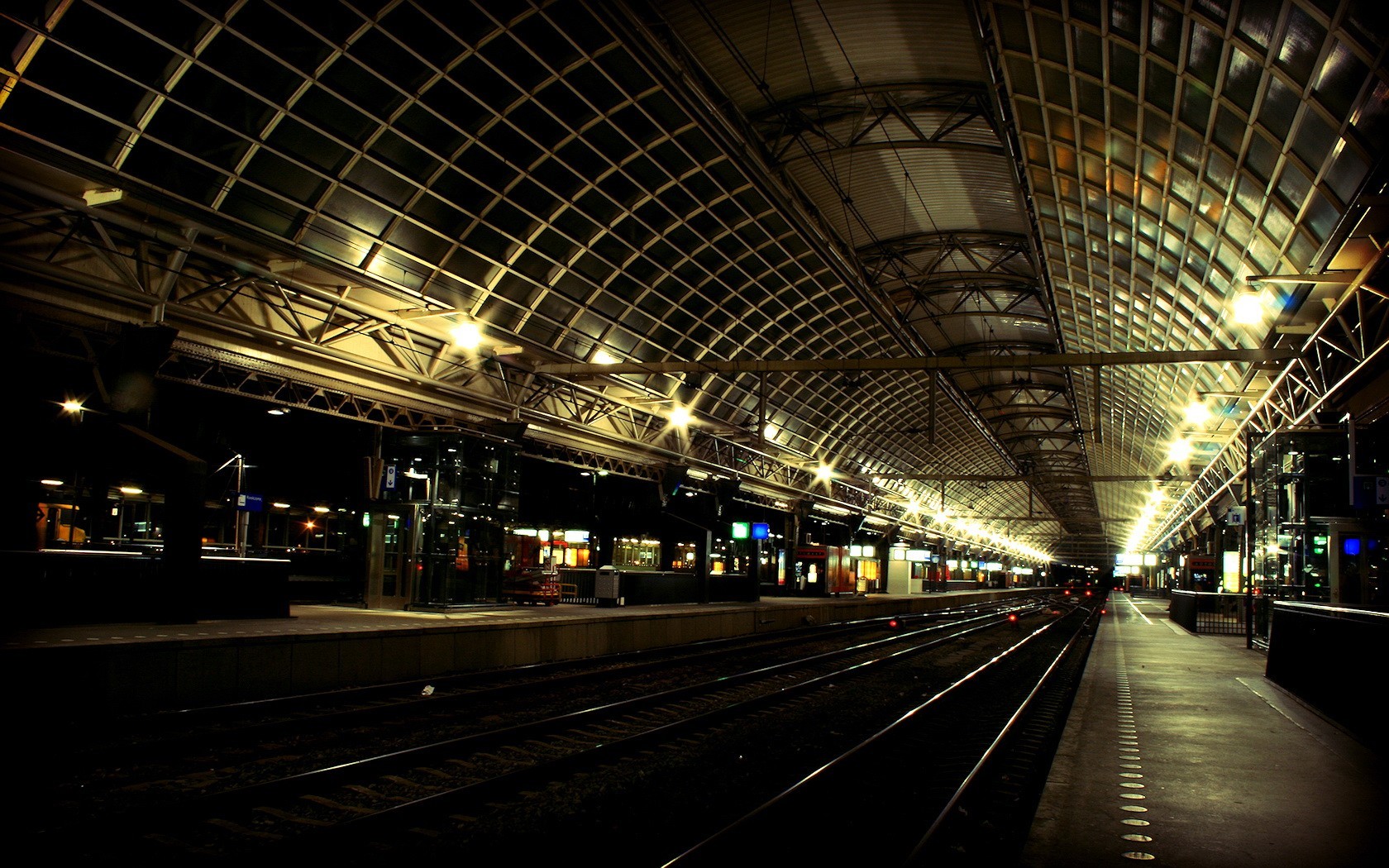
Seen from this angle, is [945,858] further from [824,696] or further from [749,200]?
[749,200]

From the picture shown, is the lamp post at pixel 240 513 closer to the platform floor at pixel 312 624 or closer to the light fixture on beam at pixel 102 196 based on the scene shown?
the platform floor at pixel 312 624

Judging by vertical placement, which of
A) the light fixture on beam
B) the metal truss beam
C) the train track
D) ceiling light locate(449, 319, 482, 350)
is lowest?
the train track

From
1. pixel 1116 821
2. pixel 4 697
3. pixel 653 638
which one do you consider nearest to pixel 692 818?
pixel 1116 821

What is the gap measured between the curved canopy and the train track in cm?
680

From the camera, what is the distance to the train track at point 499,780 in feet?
22.0

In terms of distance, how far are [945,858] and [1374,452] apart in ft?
67.2

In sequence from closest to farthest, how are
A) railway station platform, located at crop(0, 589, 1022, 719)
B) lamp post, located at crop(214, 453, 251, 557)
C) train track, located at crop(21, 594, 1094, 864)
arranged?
train track, located at crop(21, 594, 1094, 864) → railway station platform, located at crop(0, 589, 1022, 719) → lamp post, located at crop(214, 453, 251, 557)

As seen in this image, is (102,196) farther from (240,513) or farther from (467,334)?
(240,513)

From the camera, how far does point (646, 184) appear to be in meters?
23.3

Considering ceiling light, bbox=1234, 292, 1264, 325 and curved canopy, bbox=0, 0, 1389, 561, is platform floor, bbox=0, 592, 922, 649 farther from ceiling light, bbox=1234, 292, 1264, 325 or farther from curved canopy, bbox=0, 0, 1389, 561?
ceiling light, bbox=1234, 292, 1264, 325

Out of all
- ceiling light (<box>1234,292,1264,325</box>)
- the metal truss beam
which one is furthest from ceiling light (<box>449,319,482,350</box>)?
ceiling light (<box>1234,292,1264,325</box>)

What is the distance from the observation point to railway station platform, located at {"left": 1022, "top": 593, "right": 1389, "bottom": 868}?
6.12 meters

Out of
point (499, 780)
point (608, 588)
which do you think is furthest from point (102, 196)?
point (608, 588)

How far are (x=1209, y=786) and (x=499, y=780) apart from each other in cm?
636
